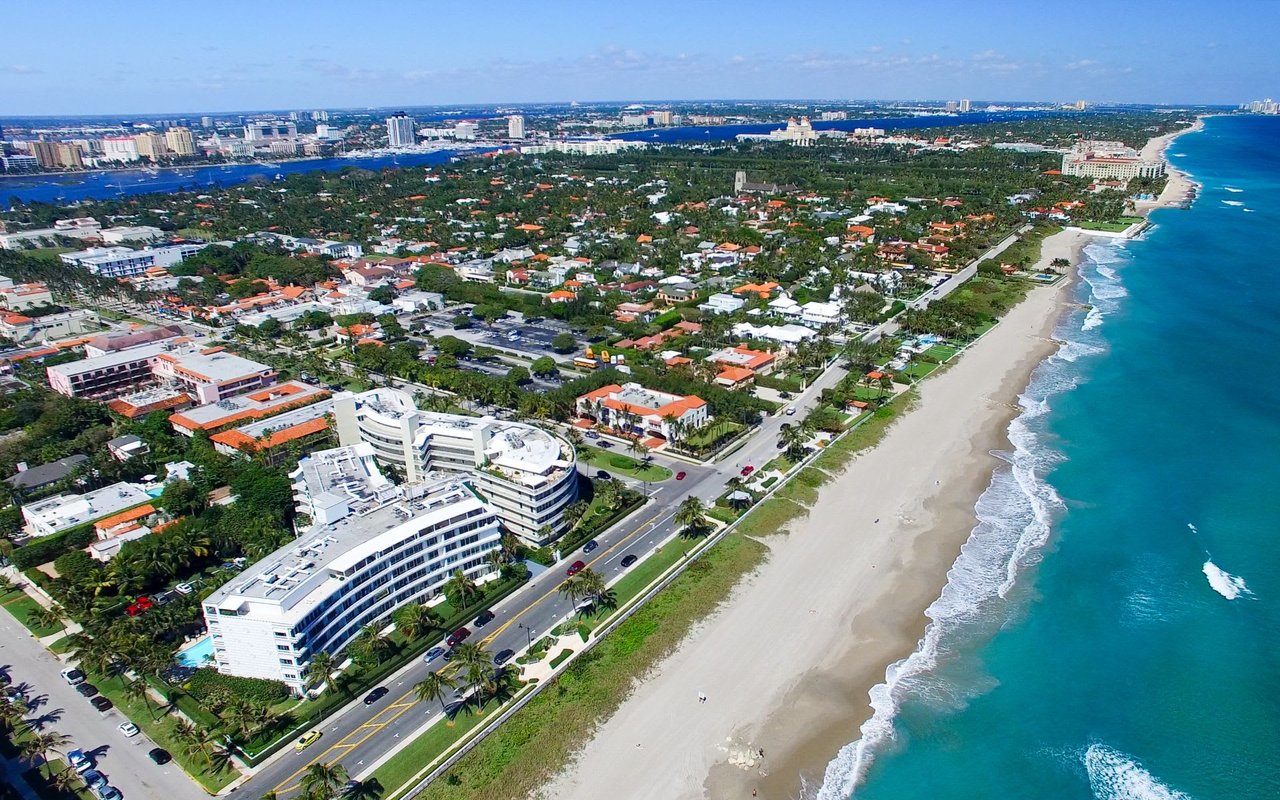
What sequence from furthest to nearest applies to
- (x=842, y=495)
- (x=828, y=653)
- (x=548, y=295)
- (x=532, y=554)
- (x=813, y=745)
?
(x=548, y=295) < (x=842, y=495) < (x=532, y=554) < (x=828, y=653) < (x=813, y=745)

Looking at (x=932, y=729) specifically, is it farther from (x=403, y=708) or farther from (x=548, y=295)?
(x=548, y=295)

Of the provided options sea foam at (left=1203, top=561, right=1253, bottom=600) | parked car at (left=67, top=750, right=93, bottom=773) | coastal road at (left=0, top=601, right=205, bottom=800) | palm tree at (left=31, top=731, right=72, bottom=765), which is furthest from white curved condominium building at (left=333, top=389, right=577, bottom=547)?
sea foam at (left=1203, top=561, right=1253, bottom=600)

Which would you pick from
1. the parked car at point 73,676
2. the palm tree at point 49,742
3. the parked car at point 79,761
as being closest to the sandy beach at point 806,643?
the parked car at point 79,761

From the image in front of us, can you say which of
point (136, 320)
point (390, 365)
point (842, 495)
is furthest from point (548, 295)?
point (842, 495)

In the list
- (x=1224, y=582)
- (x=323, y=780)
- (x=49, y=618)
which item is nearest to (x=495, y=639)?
(x=323, y=780)

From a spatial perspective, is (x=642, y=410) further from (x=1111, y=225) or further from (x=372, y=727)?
(x=1111, y=225)

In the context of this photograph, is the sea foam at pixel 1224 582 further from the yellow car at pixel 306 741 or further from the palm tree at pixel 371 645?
the yellow car at pixel 306 741
